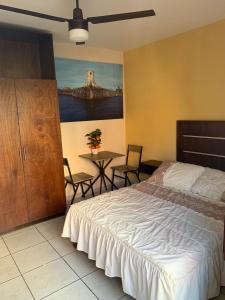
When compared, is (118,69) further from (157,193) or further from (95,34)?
(157,193)

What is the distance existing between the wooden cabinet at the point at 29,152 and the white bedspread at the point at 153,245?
823 millimetres

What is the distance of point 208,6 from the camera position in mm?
2375

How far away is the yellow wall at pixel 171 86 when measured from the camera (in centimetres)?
294

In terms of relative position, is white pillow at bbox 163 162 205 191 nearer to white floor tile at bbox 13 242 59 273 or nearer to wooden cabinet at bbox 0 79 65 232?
wooden cabinet at bbox 0 79 65 232

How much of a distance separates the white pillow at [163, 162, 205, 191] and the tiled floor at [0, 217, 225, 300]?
121 centimetres

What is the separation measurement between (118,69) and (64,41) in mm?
1119

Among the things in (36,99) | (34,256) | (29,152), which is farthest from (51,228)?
(36,99)

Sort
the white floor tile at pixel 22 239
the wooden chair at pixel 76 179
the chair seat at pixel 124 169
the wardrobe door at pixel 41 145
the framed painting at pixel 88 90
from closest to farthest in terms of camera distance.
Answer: the white floor tile at pixel 22 239
the wardrobe door at pixel 41 145
the wooden chair at pixel 76 179
the framed painting at pixel 88 90
the chair seat at pixel 124 169

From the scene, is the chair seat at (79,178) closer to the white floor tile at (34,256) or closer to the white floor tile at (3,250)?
the white floor tile at (34,256)

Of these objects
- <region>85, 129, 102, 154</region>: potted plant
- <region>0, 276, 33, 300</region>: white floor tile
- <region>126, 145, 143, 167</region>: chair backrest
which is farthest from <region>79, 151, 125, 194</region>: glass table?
<region>0, 276, 33, 300</region>: white floor tile

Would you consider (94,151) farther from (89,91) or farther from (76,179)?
(89,91)

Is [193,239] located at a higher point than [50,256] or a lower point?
higher

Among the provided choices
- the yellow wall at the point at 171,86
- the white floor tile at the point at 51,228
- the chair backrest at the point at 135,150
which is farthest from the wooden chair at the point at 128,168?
the white floor tile at the point at 51,228

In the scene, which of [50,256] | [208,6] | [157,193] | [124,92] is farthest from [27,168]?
[208,6]
